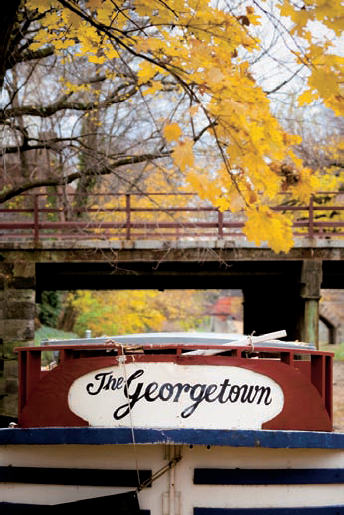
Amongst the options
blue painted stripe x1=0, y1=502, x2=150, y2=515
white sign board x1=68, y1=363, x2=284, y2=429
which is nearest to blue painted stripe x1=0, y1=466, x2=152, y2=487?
blue painted stripe x1=0, y1=502, x2=150, y2=515

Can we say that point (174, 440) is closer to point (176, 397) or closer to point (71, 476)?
point (176, 397)

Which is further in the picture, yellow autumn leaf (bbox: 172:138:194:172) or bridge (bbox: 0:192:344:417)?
bridge (bbox: 0:192:344:417)

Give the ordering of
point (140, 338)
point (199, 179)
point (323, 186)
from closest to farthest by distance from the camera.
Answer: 1. point (199, 179)
2. point (140, 338)
3. point (323, 186)

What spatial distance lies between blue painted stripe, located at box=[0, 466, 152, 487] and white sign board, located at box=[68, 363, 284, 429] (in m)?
0.49

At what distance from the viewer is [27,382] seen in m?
6.69

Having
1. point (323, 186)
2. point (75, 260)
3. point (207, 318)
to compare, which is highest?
point (323, 186)

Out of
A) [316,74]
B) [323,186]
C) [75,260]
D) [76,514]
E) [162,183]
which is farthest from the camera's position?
[162,183]

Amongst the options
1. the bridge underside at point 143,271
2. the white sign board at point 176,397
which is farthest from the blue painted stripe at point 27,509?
the bridge underside at point 143,271

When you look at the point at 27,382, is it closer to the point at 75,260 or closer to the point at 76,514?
the point at 76,514

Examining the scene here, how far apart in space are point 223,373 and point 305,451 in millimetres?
1126

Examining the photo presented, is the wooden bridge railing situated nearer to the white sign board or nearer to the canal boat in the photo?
the canal boat

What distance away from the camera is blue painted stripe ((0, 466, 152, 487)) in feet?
19.9

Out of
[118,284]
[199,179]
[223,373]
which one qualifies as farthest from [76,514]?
[118,284]

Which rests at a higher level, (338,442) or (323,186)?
(323,186)
